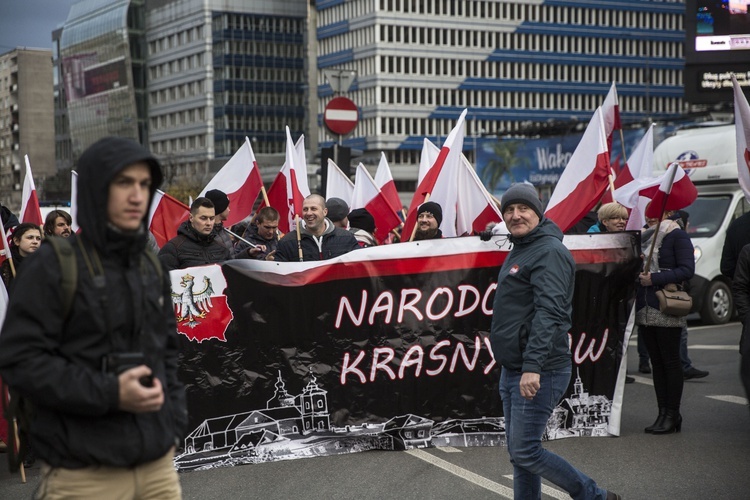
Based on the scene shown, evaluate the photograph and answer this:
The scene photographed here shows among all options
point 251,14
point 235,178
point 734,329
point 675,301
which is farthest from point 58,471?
point 251,14

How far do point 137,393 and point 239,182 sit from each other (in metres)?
10.1

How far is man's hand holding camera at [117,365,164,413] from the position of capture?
3.25 metres

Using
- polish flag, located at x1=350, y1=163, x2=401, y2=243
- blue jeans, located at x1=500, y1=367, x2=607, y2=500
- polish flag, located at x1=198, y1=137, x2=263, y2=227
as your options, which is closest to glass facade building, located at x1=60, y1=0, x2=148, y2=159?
polish flag, located at x1=350, y1=163, x2=401, y2=243

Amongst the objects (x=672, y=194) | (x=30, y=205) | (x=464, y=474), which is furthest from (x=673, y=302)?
(x=30, y=205)

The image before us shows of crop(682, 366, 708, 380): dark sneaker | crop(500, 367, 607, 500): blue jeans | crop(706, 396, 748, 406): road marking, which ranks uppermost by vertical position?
crop(500, 367, 607, 500): blue jeans

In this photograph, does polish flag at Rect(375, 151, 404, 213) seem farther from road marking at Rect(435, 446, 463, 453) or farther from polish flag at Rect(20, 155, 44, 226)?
road marking at Rect(435, 446, 463, 453)

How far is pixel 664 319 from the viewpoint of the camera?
848 cm

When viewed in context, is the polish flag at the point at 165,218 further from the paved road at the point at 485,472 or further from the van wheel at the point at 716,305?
the van wheel at the point at 716,305

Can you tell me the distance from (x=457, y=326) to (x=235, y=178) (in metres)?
5.71

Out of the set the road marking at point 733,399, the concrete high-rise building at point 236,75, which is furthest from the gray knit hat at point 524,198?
the concrete high-rise building at point 236,75

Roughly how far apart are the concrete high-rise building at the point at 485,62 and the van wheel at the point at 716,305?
92.3 metres

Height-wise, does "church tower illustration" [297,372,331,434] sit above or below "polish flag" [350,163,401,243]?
below

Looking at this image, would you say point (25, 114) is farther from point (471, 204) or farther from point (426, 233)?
point (426, 233)

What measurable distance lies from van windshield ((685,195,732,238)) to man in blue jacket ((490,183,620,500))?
12.4m
